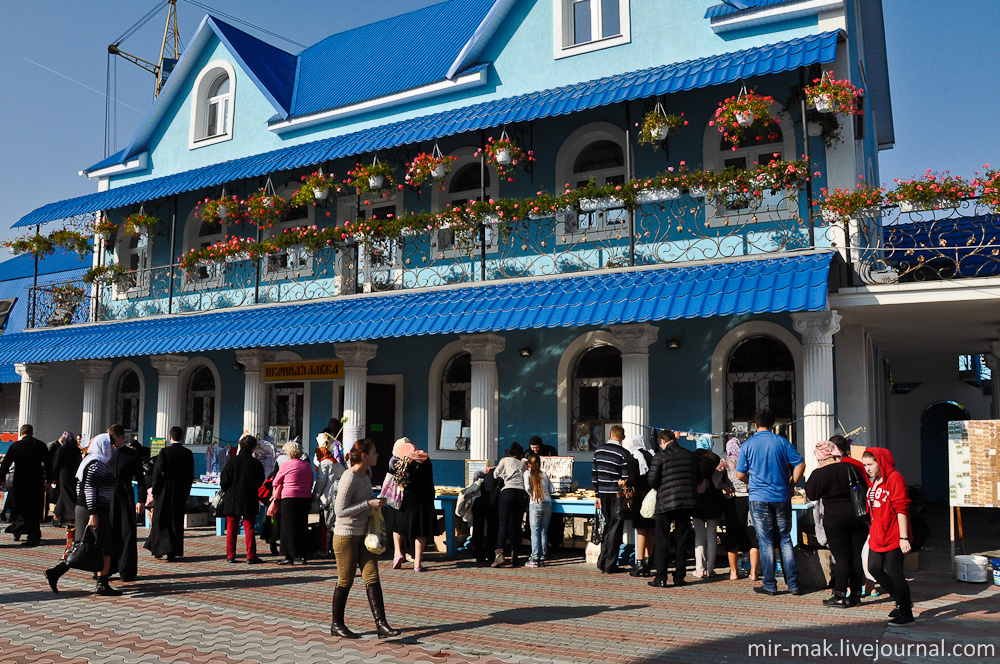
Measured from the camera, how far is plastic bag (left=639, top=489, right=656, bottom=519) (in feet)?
33.6

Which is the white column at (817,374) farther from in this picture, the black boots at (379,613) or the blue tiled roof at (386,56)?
the blue tiled roof at (386,56)

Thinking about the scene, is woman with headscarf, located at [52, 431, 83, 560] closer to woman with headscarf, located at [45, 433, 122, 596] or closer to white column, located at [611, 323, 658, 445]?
woman with headscarf, located at [45, 433, 122, 596]

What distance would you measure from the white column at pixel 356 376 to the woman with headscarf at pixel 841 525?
8.52 metres

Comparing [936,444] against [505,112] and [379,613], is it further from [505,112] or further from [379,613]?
[379,613]

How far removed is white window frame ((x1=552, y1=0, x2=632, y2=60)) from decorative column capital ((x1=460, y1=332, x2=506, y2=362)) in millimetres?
5119

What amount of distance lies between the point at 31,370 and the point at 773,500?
17.0 m

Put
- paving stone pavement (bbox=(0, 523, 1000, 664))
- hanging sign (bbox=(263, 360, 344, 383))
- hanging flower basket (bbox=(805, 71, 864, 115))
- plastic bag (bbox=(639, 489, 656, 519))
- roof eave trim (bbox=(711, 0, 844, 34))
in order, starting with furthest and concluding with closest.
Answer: hanging sign (bbox=(263, 360, 344, 383)) → roof eave trim (bbox=(711, 0, 844, 34)) → hanging flower basket (bbox=(805, 71, 864, 115)) → plastic bag (bbox=(639, 489, 656, 519)) → paving stone pavement (bbox=(0, 523, 1000, 664))

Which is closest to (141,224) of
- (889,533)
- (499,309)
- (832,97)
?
(499,309)

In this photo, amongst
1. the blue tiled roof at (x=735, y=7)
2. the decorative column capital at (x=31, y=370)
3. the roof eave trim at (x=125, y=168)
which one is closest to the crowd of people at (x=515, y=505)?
the decorative column capital at (x=31, y=370)

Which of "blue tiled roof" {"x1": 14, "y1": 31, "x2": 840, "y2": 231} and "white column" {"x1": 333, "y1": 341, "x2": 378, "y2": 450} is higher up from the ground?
"blue tiled roof" {"x1": 14, "y1": 31, "x2": 840, "y2": 231}

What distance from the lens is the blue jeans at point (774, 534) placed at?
30.4 ft

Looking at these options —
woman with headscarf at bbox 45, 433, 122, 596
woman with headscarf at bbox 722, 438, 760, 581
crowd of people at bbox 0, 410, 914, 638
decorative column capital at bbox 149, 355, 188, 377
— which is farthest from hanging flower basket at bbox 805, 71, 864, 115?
decorative column capital at bbox 149, 355, 188, 377

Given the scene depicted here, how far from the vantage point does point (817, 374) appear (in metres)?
11.4

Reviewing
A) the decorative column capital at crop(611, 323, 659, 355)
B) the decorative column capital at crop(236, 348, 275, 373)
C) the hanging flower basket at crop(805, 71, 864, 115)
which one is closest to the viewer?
the hanging flower basket at crop(805, 71, 864, 115)
